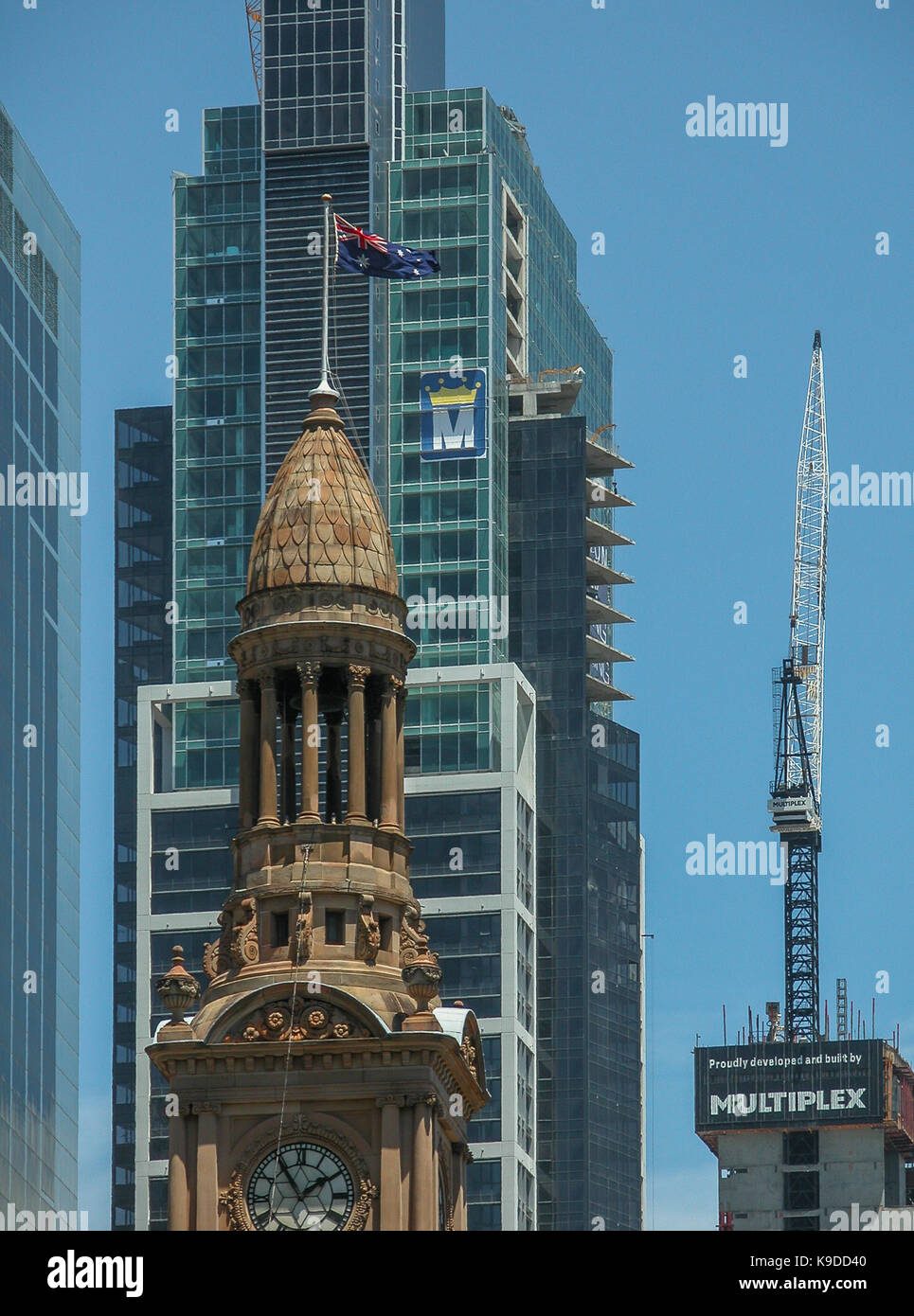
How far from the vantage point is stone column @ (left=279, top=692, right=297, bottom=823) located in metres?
102

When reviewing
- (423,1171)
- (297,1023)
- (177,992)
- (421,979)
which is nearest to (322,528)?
(421,979)

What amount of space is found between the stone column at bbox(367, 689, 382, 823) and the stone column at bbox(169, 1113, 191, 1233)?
10.2m

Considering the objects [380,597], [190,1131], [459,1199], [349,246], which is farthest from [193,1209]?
[349,246]

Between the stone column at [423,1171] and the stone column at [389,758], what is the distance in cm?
850

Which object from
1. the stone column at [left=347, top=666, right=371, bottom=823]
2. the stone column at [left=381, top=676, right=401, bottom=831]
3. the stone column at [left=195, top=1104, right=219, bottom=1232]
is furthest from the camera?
the stone column at [left=381, top=676, right=401, bottom=831]

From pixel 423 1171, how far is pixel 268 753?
13.0 m

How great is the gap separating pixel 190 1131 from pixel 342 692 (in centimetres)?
1368

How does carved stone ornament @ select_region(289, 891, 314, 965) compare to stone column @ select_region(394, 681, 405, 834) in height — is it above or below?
below

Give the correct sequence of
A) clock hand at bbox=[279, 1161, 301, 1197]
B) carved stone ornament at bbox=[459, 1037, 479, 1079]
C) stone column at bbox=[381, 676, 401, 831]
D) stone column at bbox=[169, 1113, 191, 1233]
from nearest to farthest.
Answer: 1. clock hand at bbox=[279, 1161, 301, 1197]
2. stone column at bbox=[169, 1113, 191, 1233]
3. carved stone ornament at bbox=[459, 1037, 479, 1079]
4. stone column at bbox=[381, 676, 401, 831]

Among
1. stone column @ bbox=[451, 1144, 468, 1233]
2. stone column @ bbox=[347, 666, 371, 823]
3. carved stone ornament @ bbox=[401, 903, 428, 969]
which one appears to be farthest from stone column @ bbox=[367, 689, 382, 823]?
stone column @ bbox=[451, 1144, 468, 1233]

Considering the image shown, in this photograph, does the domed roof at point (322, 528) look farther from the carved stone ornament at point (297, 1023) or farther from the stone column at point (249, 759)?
the carved stone ornament at point (297, 1023)

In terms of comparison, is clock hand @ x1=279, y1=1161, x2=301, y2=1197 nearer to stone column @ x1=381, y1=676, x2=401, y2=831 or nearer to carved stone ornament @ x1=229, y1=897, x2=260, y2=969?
carved stone ornament @ x1=229, y1=897, x2=260, y2=969

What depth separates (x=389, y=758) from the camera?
101562 millimetres
